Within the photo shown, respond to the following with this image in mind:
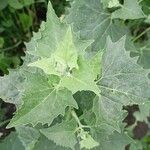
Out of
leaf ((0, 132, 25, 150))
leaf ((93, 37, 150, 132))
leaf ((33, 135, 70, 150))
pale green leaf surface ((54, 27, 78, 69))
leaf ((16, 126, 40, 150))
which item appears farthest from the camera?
leaf ((0, 132, 25, 150))

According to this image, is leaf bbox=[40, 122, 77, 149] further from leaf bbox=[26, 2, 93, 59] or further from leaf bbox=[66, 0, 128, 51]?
leaf bbox=[66, 0, 128, 51]

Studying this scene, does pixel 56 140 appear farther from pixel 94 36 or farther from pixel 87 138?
pixel 94 36

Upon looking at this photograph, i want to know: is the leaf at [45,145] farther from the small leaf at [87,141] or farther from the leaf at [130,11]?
the leaf at [130,11]

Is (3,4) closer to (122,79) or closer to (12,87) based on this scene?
(12,87)

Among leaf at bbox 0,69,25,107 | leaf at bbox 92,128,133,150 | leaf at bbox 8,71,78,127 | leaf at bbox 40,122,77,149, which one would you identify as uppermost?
leaf at bbox 8,71,78,127

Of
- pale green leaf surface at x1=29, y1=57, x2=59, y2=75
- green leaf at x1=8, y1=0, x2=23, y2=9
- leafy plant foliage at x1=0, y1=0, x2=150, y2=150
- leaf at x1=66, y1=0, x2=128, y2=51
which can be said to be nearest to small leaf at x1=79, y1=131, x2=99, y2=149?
leafy plant foliage at x1=0, y1=0, x2=150, y2=150

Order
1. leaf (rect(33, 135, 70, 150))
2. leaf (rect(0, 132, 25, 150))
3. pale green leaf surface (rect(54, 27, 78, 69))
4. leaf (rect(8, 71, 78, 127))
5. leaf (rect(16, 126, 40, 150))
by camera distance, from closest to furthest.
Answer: pale green leaf surface (rect(54, 27, 78, 69)), leaf (rect(8, 71, 78, 127)), leaf (rect(33, 135, 70, 150)), leaf (rect(16, 126, 40, 150)), leaf (rect(0, 132, 25, 150))

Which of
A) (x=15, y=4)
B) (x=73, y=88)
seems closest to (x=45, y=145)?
(x=73, y=88)

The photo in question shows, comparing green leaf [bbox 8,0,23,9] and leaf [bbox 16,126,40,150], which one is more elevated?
green leaf [bbox 8,0,23,9]
